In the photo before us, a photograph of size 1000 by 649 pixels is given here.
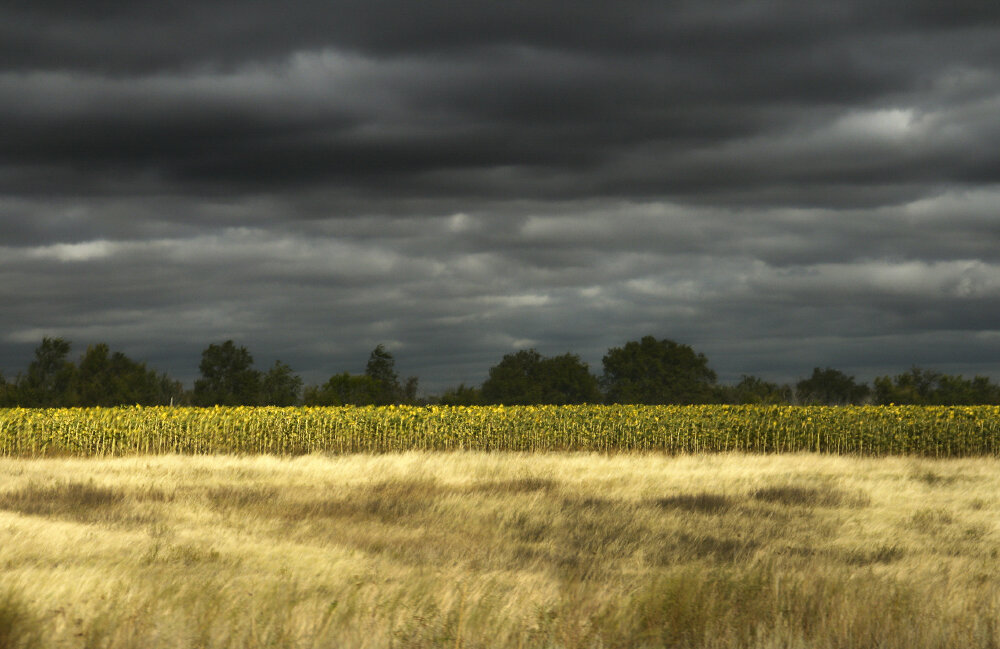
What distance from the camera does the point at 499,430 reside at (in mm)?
44688

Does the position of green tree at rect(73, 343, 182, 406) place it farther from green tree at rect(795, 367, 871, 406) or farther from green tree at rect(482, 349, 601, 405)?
green tree at rect(795, 367, 871, 406)

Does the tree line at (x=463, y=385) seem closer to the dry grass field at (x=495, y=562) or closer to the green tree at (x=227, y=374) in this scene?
the green tree at (x=227, y=374)

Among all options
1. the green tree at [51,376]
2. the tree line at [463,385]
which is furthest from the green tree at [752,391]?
the green tree at [51,376]

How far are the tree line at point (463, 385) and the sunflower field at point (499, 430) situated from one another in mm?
41443

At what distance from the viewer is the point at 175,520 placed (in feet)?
53.2

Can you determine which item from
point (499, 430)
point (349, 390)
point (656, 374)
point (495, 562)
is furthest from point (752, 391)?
point (495, 562)

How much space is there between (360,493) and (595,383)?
280 ft

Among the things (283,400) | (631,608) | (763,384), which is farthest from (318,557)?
(763,384)

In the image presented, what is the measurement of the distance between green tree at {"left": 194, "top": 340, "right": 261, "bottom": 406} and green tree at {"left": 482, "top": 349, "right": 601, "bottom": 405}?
25631mm

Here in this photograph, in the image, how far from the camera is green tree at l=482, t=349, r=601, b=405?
334ft

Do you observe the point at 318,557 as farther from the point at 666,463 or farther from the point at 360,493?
the point at 666,463

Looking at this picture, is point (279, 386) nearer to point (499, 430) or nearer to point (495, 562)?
point (499, 430)

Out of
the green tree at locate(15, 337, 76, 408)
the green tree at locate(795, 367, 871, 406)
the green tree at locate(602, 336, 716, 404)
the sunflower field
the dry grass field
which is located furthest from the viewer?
the green tree at locate(795, 367, 871, 406)

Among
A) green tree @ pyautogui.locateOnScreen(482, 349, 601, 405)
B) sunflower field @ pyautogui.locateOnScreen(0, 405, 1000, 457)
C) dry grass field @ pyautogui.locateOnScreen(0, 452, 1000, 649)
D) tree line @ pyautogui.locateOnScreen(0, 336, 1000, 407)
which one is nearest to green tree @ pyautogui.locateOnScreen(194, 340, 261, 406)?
tree line @ pyautogui.locateOnScreen(0, 336, 1000, 407)
